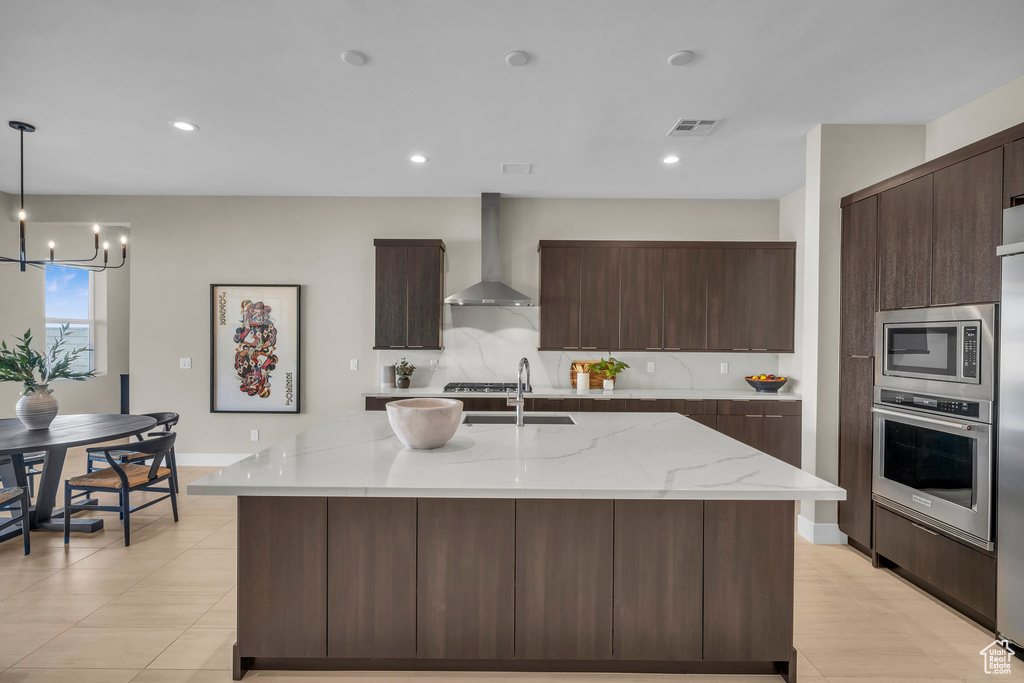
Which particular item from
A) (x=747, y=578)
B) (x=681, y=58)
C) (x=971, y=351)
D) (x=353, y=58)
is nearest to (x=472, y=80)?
(x=353, y=58)

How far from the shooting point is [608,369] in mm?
4859

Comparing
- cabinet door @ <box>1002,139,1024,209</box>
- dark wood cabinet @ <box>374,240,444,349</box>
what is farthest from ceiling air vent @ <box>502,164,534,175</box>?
cabinet door @ <box>1002,139,1024,209</box>

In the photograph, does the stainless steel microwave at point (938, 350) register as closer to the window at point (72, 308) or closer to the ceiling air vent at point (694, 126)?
the ceiling air vent at point (694, 126)

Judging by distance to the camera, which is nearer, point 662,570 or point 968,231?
point 662,570

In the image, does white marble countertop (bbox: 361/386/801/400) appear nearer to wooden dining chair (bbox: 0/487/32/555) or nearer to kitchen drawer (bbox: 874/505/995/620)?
kitchen drawer (bbox: 874/505/995/620)

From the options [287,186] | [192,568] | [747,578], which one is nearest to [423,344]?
[287,186]

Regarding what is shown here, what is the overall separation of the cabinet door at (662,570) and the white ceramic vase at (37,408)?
3.58 m

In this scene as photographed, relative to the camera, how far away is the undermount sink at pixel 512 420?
2.83 metres

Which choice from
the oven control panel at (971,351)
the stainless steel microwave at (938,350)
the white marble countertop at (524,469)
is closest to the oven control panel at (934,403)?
the stainless steel microwave at (938,350)

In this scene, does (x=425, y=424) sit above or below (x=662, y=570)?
above

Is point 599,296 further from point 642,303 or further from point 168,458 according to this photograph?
point 168,458

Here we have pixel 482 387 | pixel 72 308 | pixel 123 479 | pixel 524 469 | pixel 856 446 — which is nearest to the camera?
pixel 524 469

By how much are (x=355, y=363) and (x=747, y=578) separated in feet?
13.3

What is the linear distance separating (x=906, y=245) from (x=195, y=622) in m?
4.06
